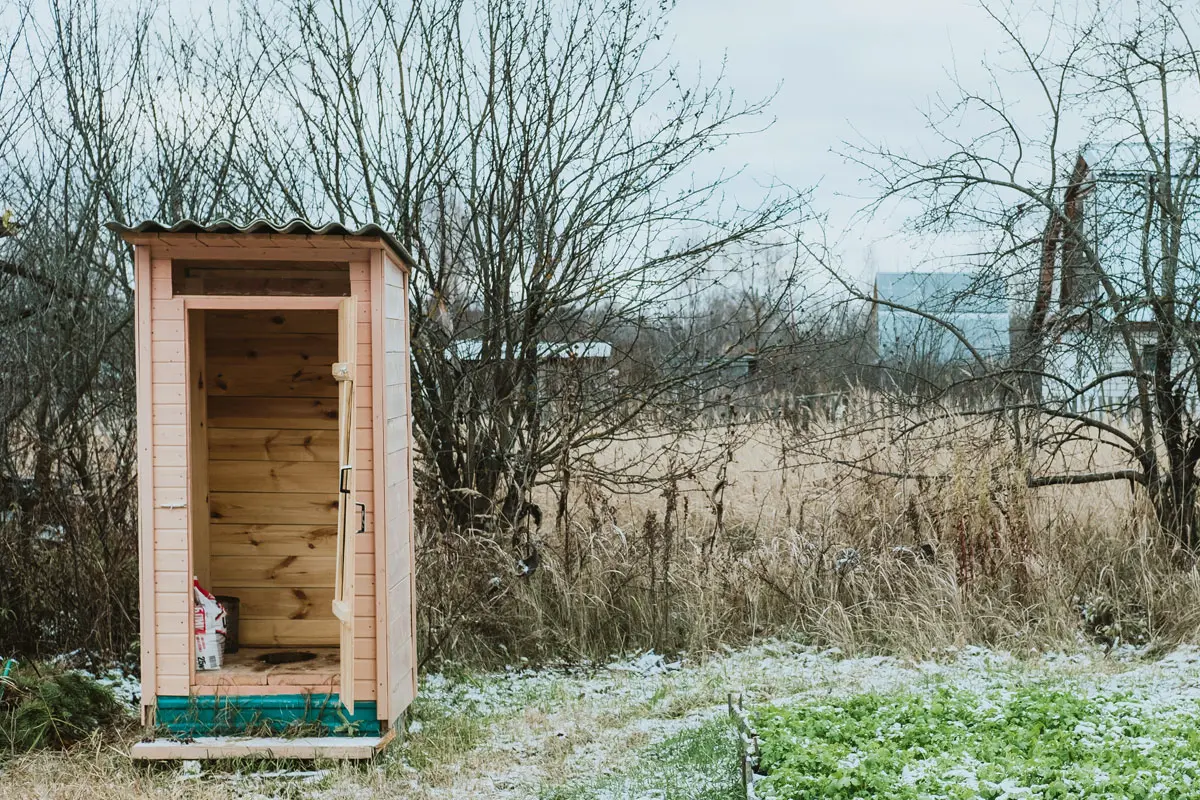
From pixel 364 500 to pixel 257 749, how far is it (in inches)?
44.7

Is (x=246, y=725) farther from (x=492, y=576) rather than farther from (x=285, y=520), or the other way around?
(x=492, y=576)

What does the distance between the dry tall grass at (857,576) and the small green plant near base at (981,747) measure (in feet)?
4.49

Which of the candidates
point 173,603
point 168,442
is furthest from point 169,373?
point 173,603

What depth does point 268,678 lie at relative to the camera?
5.04 metres

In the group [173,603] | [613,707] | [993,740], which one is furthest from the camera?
[613,707]

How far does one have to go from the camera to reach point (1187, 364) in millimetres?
7047

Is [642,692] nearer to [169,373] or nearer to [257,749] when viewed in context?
[257,749]

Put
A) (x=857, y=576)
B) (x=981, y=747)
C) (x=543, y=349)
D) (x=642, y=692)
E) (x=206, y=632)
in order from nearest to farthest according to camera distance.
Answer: (x=981, y=747) < (x=206, y=632) < (x=642, y=692) < (x=857, y=576) < (x=543, y=349)

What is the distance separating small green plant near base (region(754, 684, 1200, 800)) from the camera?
3873 mm

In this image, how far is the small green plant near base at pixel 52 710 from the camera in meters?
5.00

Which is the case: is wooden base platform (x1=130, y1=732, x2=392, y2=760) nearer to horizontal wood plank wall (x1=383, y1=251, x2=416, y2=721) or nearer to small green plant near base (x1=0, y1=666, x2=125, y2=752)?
horizontal wood plank wall (x1=383, y1=251, x2=416, y2=721)

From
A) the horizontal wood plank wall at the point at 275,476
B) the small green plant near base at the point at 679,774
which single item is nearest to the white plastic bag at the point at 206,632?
the horizontal wood plank wall at the point at 275,476

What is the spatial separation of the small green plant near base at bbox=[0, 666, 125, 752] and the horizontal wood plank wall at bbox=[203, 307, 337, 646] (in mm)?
941

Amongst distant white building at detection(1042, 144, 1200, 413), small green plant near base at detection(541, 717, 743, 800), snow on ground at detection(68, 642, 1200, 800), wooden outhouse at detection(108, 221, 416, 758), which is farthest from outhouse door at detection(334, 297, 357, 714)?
distant white building at detection(1042, 144, 1200, 413)
